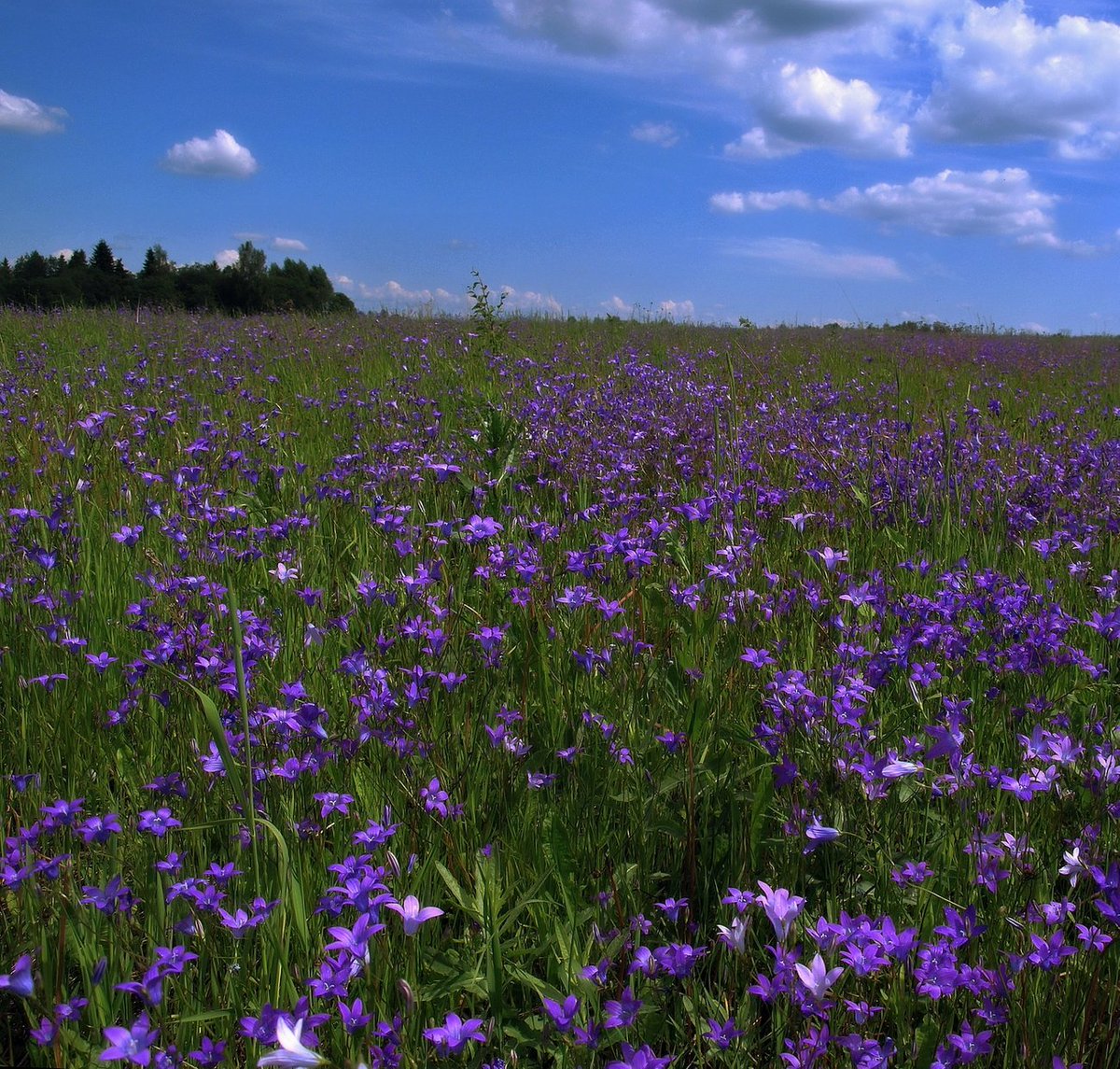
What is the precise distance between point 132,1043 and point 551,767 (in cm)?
117

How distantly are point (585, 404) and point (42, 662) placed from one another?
4.04 metres

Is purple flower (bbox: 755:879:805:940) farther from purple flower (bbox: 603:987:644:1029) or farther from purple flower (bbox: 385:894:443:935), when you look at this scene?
purple flower (bbox: 385:894:443:935)

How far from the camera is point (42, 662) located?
99.5 inches

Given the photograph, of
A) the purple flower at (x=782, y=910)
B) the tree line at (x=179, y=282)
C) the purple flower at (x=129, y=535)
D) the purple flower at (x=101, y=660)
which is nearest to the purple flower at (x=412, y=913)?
the purple flower at (x=782, y=910)

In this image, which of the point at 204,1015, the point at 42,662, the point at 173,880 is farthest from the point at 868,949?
the point at 42,662

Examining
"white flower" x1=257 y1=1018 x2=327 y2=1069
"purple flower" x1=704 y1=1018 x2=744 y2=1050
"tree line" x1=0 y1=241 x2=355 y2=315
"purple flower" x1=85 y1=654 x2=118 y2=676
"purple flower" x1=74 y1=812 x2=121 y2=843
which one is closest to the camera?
"white flower" x1=257 y1=1018 x2=327 y2=1069

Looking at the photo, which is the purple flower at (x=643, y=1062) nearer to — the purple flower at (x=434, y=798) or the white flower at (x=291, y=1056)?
the white flower at (x=291, y=1056)

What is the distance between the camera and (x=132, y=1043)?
3.76ft

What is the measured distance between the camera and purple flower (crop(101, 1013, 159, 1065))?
1.11m

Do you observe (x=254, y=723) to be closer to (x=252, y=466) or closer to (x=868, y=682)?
(x=868, y=682)

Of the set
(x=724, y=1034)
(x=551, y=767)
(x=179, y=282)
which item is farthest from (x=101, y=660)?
(x=179, y=282)

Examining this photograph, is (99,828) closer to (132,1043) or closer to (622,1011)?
(132,1043)

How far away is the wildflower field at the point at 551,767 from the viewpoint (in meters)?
1.40

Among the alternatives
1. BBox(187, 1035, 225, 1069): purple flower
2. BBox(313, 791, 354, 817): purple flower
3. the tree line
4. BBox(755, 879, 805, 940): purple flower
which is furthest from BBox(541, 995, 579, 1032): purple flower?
the tree line
